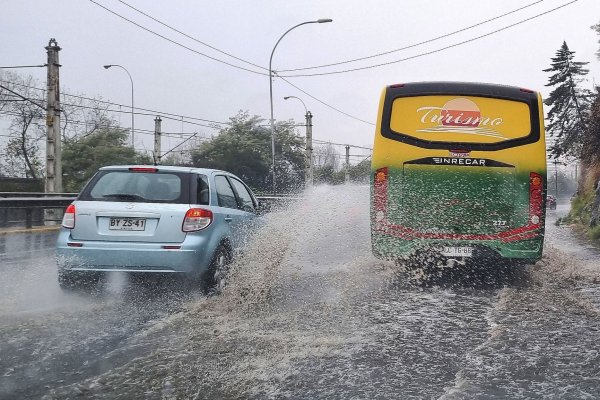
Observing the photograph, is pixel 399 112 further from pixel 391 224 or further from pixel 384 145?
pixel 391 224

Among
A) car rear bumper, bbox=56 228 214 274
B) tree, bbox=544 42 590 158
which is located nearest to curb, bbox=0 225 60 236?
car rear bumper, bbox=56 228 214 274

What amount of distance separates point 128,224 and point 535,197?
4989 millimetres

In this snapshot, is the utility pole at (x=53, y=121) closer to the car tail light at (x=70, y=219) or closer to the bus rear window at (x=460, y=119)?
the car tail light at (x=70, y=219)

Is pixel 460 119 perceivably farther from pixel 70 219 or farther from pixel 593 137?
pixel 593 137

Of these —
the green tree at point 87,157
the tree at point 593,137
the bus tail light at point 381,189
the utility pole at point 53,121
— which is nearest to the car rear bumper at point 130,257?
the bus tail light at point 381,189

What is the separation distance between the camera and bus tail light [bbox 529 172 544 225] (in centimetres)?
773

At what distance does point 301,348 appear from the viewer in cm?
467

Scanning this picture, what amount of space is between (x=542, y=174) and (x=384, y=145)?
205 centimetres

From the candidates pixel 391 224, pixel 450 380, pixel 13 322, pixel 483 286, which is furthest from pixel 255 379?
pixel 483 286

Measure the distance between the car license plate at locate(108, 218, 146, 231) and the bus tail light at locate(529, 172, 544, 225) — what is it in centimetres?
480

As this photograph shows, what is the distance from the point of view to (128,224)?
638cm

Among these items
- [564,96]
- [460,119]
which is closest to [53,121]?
[460,119]

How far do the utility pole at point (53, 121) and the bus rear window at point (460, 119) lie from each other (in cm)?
1611

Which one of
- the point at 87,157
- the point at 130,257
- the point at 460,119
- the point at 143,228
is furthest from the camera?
the point at 87,157
